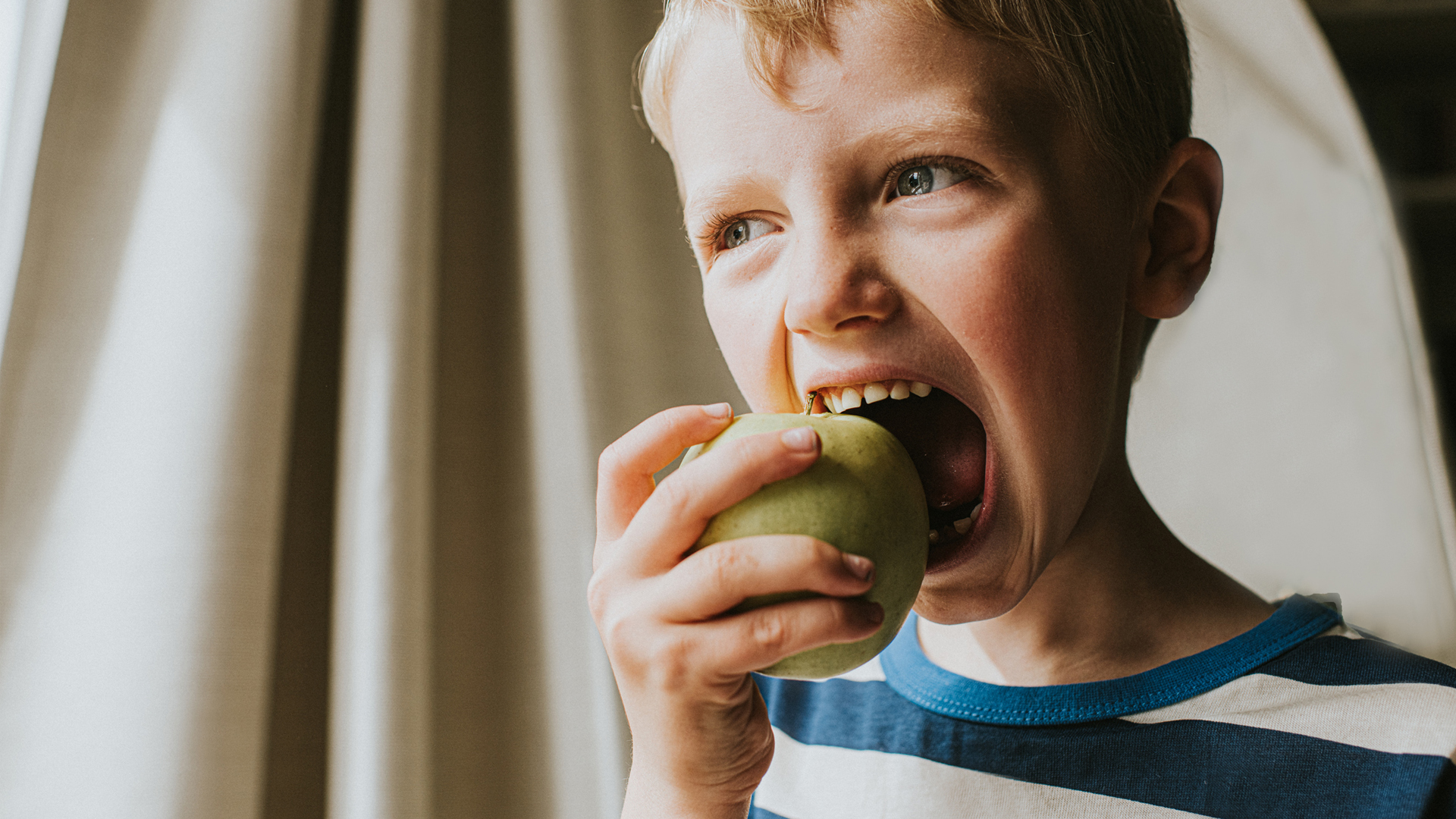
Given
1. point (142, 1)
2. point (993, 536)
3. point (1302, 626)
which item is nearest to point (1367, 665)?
point (1302, 626)

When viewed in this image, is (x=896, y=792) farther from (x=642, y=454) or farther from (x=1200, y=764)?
(x=642, y=454)

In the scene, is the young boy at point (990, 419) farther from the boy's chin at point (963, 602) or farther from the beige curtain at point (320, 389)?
the beige curtain at point (320, 389)

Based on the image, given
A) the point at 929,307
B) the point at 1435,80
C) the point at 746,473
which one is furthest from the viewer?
the point at 1435,80

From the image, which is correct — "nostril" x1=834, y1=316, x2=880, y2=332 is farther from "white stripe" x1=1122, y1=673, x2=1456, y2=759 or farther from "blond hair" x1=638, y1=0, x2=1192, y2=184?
"white stripe" x1=1122, y1=673, x2=1456, y2=759

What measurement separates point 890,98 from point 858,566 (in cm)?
32

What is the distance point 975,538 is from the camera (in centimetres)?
65

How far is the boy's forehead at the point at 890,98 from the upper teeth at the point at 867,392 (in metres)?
0.17

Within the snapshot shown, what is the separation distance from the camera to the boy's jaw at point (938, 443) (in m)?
0.66

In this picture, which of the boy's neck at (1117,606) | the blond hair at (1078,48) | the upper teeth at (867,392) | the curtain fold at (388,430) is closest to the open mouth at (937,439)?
the upper teeth at (867,392)

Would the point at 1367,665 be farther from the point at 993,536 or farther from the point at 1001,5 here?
the point at 1001,5

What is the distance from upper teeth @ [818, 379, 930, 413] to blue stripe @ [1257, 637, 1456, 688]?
13.4 inches

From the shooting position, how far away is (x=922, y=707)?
78 centimetres

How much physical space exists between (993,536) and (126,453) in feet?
2.85

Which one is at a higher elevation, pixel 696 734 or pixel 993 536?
pixel 993 536
